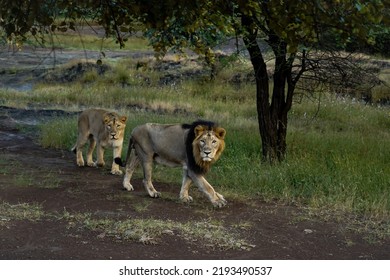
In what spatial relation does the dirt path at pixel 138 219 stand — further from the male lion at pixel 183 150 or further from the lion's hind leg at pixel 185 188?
the male lion at pixel 183 150

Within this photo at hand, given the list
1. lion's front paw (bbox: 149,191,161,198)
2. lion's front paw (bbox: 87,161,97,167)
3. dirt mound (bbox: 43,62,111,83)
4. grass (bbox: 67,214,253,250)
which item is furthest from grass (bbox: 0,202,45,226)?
dirt mound (bbox: 43,62,111,83)

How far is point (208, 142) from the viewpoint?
9.38 m

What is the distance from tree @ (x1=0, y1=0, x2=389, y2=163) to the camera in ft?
27.4

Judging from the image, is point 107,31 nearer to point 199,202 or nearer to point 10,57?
point 199,202

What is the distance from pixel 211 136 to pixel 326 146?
5.02 meters

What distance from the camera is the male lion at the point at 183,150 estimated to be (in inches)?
373

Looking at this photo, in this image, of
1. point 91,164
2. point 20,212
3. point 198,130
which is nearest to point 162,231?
point 20,212

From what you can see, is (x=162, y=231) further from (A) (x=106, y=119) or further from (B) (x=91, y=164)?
(B) (x=91, y=164)

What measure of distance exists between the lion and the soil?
0.36 m

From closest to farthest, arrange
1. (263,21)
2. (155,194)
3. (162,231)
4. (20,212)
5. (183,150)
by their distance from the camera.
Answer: (162,231) < (20,212) < (183,150) < (155,194) < (263,21)

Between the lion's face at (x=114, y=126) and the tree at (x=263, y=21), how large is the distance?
136 cm

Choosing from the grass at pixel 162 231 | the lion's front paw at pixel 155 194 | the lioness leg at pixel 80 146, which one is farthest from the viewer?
the lioness leg at pixel 80 146

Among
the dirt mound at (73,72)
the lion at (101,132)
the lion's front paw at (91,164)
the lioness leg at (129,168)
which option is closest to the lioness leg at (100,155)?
the lion at (101,132)

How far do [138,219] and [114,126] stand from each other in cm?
386
